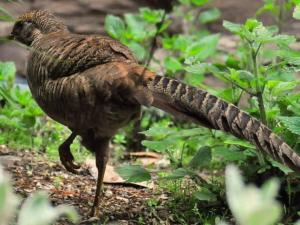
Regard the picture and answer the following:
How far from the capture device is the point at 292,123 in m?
3.35

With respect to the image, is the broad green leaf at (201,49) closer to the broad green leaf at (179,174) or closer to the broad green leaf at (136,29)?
the broad green leaf at (136,29)

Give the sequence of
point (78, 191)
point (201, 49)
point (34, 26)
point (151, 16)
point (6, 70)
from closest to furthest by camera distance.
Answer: point (78, 191), point (34, 26), point (201, 49), point (6, 70), point (151, 16)

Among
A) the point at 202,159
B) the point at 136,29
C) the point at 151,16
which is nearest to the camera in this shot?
the point at 202,159

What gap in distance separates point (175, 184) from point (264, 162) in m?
0.68

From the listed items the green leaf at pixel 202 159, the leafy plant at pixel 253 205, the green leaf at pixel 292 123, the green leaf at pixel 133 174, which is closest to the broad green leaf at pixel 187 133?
the green leaf at pixel 202 159

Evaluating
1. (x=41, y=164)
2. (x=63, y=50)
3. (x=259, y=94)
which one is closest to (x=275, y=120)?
(x=259, y=94)

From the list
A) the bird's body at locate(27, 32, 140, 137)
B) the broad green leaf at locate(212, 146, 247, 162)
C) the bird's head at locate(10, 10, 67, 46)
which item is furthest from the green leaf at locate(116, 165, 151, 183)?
the bird's head at locate(10, 10, 67, 46)

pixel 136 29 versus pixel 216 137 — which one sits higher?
pixel 136 29

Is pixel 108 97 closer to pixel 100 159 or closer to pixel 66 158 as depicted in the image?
pixel 100 159

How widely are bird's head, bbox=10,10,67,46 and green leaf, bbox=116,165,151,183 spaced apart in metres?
1.15

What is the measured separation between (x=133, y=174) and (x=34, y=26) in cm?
135

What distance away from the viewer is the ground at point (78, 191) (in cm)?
364

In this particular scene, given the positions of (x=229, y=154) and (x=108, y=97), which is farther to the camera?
(x=229, y=154)

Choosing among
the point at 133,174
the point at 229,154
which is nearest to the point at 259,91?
the point at 229,154
